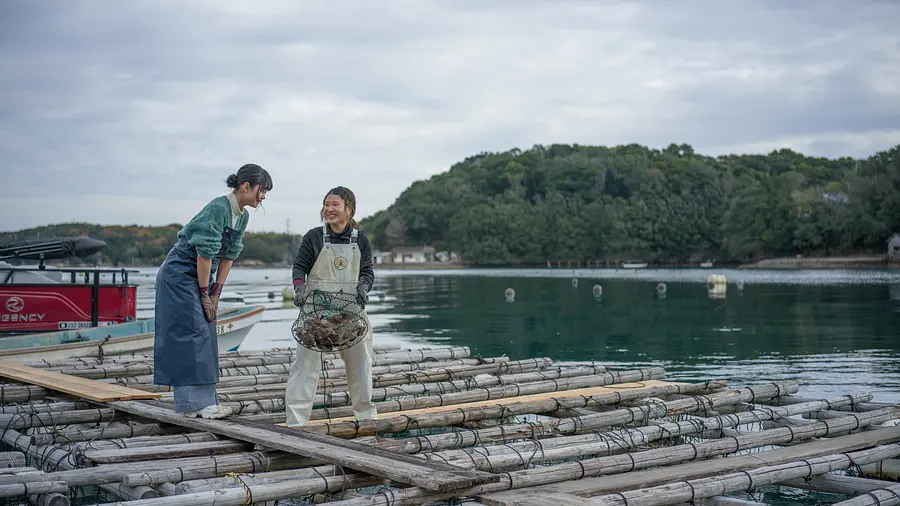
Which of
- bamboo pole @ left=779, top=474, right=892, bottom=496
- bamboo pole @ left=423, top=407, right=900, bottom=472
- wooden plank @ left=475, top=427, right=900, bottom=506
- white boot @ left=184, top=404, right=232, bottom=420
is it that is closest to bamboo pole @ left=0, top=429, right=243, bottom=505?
white boot @ left=184, top=404, right=232, bottom=420

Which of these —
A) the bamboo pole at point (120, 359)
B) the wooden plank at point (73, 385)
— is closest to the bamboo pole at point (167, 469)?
the wooden plank at point (73, 385)

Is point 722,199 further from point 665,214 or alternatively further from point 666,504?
point 666,504

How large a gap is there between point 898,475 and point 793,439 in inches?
35.0

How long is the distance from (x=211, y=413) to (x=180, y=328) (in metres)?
0.80

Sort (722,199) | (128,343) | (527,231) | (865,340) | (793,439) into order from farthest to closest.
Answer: (527,231), (722,199), (865,340), (128,343), (793,439)

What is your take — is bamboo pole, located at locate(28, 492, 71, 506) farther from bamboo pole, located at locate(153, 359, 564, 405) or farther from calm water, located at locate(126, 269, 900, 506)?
bamboo pole, located at locate(153, 359, 564, 405)

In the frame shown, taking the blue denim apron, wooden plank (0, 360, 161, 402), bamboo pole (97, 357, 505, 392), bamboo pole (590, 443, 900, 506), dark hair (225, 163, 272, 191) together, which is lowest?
bamboo pole (590, 443, 900, 506)

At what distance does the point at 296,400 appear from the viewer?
23.9 ft

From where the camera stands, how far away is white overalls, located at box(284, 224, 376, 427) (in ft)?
23.9

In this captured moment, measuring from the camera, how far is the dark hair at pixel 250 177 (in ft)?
23.2

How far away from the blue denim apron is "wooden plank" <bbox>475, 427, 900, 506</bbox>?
2839 millimetres

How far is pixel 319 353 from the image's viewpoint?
752cm

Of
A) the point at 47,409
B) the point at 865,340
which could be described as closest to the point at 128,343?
the point at 47,409

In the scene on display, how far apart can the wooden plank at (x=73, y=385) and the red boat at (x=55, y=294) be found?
4.60 m
